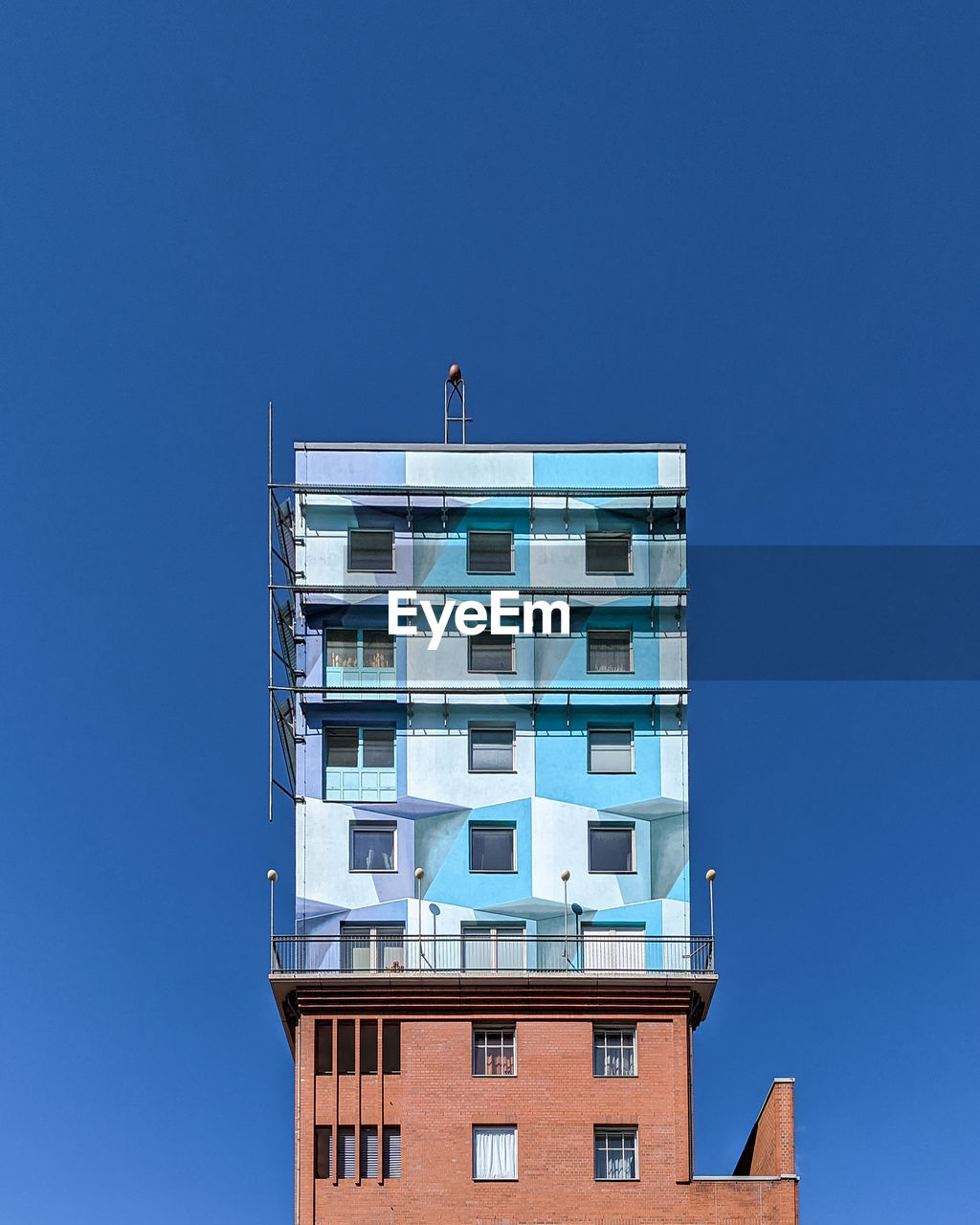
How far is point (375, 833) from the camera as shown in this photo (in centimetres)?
11356

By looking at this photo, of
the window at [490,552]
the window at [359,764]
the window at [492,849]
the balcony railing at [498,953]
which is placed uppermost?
the window at [490,552]

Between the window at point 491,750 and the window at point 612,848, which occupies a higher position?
the window at point 491,750

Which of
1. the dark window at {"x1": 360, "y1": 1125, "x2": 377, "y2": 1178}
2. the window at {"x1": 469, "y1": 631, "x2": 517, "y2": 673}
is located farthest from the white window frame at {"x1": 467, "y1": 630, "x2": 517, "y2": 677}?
the dark window at {"x1": 360, "y1": 1125, "x2": 377, "y2": 1178}

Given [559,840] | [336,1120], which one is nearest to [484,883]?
[559,840]

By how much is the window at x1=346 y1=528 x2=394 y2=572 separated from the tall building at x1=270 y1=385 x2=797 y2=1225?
0.11m

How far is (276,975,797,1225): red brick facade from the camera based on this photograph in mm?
108188

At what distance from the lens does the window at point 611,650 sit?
115688 mm

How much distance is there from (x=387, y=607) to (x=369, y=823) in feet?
26.6

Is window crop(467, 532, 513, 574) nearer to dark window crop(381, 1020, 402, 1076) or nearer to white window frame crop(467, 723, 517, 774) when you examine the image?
white window frame crop(467, 723, 517, 774)

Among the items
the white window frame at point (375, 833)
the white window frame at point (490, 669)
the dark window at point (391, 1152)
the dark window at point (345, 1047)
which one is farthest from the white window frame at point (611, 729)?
the dark window at point (391, 1152)

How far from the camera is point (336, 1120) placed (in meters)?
109

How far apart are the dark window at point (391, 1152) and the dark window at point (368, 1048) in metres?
2.19

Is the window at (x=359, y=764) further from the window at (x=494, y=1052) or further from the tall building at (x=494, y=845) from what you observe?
the window at (x=494, y=1052)

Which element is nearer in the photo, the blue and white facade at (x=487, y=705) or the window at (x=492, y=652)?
the blue and white facade at (x=487, y=705)
